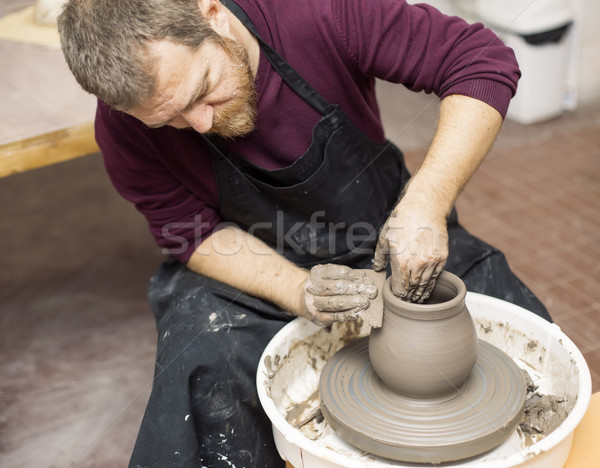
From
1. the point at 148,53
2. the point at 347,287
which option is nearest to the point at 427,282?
the point at 347,287

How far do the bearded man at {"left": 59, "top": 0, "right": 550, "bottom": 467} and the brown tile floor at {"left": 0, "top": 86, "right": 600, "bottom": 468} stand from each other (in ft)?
2.41

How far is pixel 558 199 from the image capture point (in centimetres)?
358

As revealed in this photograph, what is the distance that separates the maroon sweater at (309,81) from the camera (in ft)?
5.79

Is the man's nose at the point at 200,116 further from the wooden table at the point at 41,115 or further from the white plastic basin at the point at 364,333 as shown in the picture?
the wooden table at the point at 41,115

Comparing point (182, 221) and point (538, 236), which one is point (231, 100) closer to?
point (182, 221)

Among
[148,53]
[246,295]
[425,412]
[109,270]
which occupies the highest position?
[148,53]

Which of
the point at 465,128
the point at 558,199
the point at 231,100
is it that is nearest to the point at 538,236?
the point at 558,199

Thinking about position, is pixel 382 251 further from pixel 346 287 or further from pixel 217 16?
pixel 217 16

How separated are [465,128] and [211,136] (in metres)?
0.66

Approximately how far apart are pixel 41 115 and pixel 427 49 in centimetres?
137

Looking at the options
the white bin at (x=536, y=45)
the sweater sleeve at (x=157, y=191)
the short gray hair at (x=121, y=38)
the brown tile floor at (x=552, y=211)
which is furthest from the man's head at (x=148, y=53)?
the white bin at (x=536, y=45)

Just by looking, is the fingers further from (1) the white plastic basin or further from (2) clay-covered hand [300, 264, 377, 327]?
(1) the white plastic basin

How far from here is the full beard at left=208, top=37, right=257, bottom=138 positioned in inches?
67.1

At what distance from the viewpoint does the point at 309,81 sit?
1.88 meters
